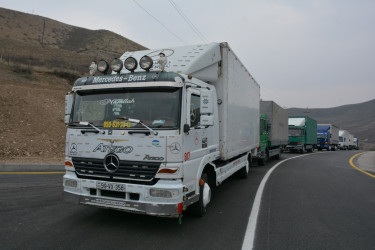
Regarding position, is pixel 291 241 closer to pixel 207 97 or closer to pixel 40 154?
pixel 207 97

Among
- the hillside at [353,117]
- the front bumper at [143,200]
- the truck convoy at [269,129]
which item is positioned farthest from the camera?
the hillside at [353,117]

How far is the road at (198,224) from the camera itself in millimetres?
4289

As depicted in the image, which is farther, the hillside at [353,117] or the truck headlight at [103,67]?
the hillside at [353,117]

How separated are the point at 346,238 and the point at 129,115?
4015 mm

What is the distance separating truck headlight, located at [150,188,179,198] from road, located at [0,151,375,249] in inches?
27.1

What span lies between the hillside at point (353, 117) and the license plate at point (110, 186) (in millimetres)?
124500

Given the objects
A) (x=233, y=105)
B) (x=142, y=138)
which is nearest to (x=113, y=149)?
(x=142, y=138)

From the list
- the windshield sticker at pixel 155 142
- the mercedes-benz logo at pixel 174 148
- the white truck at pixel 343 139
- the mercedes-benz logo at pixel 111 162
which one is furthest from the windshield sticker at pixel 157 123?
the white truck at pixel 343 139

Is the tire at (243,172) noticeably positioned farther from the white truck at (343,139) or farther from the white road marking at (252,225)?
the white truck at (343,139)

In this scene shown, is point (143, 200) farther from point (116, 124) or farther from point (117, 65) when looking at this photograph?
point (117, 65)

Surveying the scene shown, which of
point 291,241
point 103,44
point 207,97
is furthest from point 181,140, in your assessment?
point 103,44

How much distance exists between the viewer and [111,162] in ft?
15.0

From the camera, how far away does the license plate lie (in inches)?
176

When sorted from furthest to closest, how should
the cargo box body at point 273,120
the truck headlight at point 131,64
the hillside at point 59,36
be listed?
1. the hillside at point 59,36
2. the cargo box body at point 273,120
3. the truck headlight at point 131,64
